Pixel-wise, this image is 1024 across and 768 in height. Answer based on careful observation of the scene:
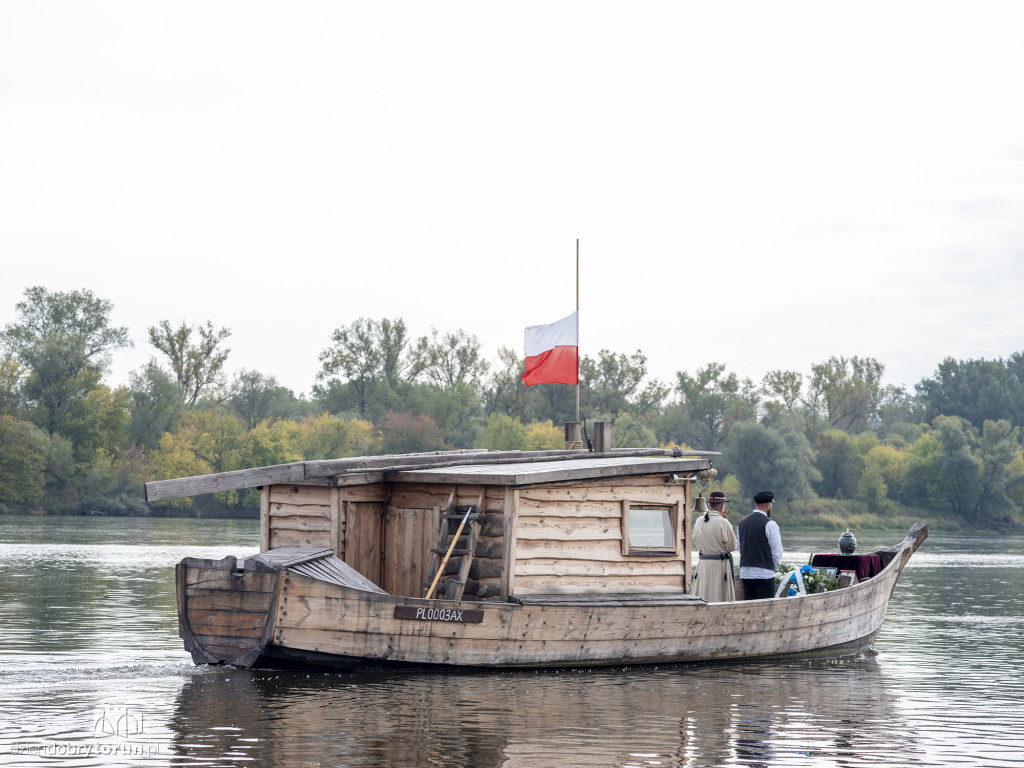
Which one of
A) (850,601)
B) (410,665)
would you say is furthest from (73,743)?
(850,601)

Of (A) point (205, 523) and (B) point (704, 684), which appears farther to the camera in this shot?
(A) point (205, 523)

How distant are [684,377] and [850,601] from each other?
7716 centimetres

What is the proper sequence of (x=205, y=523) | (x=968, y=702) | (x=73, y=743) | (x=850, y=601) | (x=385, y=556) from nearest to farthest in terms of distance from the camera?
(x=73, y=743), (x=968, y=702), (x=385, y=556), (x=850, y=601), (x=205, y=523)

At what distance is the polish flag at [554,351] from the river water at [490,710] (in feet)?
15.8

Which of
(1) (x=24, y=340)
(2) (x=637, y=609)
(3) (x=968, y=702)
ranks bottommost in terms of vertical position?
(3) (x=968, y=702)

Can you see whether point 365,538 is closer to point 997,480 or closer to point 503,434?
point 503,434

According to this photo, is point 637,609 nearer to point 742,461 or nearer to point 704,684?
point 704,684

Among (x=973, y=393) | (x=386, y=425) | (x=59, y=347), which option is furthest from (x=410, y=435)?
(x=973, y=393)

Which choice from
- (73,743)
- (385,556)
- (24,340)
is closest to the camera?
(73,743)

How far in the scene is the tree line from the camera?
7306 cm

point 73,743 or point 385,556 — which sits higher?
point 385,556

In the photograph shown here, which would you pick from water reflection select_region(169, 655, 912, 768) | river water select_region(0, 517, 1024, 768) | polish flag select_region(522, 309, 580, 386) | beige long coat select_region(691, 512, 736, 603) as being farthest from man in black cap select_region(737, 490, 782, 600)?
polish flag select_region(522, 309, 580, 386)

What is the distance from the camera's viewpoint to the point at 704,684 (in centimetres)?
1495

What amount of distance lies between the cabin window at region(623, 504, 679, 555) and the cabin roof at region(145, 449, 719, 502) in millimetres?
533
